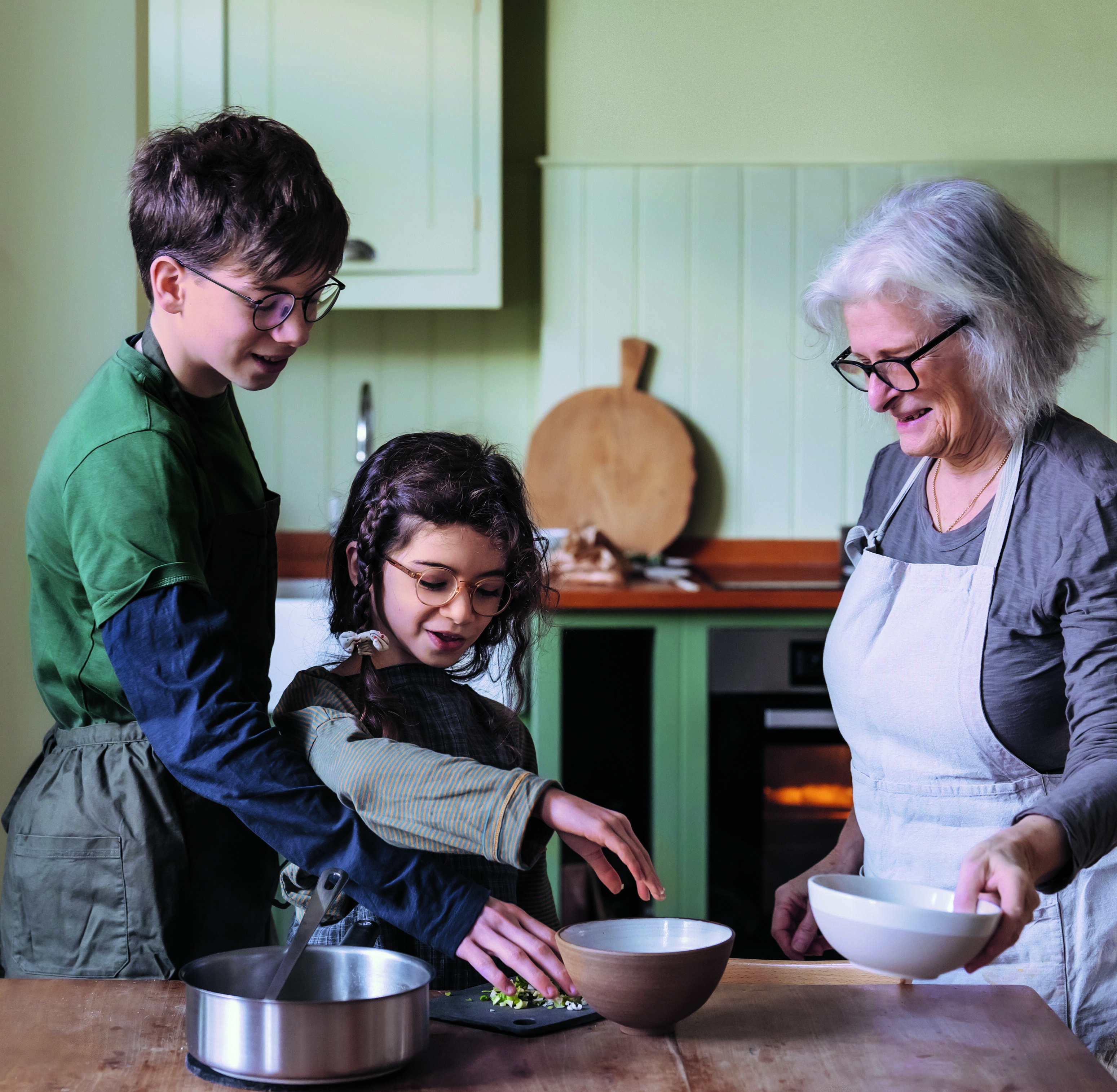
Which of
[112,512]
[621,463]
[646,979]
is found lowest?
[646,979]

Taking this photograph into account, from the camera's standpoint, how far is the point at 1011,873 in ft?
2.85

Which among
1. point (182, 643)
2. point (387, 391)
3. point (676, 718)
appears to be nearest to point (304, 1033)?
point (182, 643)

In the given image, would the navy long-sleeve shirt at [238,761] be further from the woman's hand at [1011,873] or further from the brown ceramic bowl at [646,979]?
the woman's hand at [1011,873]

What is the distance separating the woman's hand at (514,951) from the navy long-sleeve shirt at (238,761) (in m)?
0.01

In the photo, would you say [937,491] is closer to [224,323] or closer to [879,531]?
[879,531]

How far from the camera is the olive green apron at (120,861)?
1095 mm

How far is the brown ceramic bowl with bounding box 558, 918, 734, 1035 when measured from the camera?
85 cm

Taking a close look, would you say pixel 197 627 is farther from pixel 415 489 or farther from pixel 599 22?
pixel 599 22

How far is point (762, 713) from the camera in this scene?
8.14ft

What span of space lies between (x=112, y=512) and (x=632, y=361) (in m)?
2.07

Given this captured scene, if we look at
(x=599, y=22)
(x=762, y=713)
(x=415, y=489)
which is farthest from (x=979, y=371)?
(x=599, y=22)

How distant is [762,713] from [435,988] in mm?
1450

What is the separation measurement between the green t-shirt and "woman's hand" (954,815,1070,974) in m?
0.63

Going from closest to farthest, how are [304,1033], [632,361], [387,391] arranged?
1. [304,1033]
2. [632,361]
3. [387,391]
